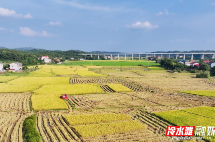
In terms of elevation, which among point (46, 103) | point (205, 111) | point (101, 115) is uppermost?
point (46, 103)

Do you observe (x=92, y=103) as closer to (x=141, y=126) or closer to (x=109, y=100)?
(x=109, y=100)

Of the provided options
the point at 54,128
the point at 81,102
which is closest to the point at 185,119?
the point at 54,128

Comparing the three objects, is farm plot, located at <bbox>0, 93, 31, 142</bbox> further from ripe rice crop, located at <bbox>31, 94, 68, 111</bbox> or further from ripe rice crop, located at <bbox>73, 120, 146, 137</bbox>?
ripe rice crop, located at <bbox>73, 120, 146, 137</bbox>

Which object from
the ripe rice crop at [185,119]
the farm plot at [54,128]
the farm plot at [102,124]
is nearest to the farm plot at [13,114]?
the farm plot at [54,128]

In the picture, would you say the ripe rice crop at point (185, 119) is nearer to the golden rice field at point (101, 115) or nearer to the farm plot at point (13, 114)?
the golden rice field at point (101, 115)

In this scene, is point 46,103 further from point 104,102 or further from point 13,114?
point 104,102

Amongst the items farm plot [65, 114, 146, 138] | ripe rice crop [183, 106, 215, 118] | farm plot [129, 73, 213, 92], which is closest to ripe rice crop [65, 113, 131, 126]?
farm plot [65, 114, 146, 138]
